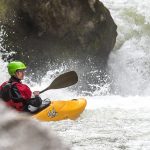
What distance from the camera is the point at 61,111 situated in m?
6.97

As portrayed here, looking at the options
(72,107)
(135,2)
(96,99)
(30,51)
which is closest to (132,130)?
(72,107)

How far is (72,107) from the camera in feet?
23.7

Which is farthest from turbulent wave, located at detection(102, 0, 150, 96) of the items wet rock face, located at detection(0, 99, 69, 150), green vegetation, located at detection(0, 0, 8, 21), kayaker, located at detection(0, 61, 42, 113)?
wet rock face, located at detection(0, 99, 69, 150)

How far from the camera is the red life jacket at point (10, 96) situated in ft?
19.2

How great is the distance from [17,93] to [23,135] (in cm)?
562

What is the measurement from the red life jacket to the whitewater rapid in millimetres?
542

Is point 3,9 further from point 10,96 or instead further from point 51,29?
point 10,96

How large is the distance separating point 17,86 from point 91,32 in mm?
4820

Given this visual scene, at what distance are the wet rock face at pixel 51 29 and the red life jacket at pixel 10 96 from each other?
404 cm

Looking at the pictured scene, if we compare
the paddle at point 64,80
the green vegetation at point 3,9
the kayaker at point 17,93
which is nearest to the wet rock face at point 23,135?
the kayaker at point 17,93

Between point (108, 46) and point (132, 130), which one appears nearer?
point (132, 130)

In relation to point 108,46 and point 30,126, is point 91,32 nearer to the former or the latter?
point 108,46

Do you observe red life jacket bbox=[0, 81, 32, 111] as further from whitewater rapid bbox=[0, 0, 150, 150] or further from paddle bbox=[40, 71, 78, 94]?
paddle bbox=[40, 71, 78, 94]

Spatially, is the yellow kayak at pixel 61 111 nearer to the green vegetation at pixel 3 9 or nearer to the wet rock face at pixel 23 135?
the green vegetation at pixel 3 9
